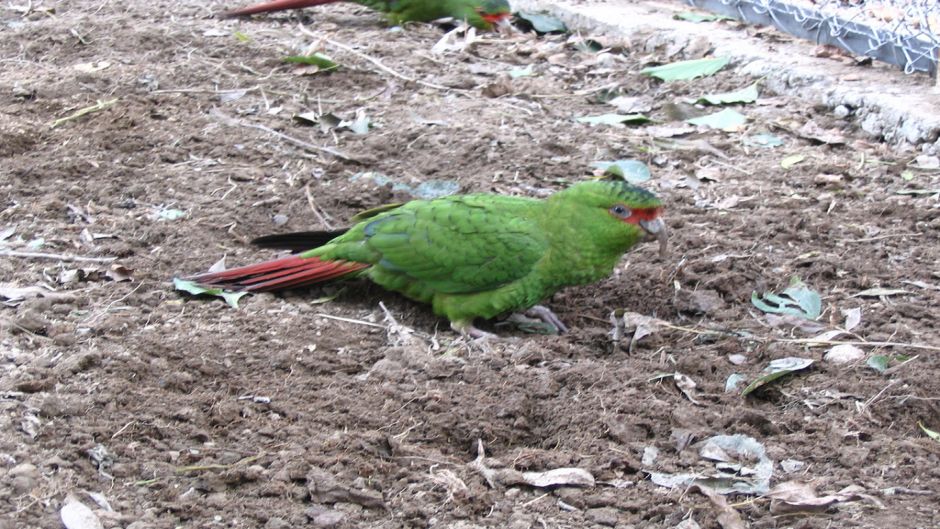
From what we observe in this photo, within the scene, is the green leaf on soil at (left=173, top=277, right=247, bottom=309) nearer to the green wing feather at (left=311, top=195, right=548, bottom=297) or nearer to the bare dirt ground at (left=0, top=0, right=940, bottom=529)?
the bare dirt ground at (left=0, top=0, right=940, bottom=529)

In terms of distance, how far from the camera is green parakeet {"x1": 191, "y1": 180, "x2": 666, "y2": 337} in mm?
3369

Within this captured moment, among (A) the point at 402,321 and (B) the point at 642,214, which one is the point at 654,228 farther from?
(A) the point at 402,321

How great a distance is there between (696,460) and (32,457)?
1601 mm

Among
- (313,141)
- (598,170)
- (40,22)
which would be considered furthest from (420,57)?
(40,22)

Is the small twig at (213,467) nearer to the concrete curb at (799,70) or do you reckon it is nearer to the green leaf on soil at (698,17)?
the concrete curb at (799,70)

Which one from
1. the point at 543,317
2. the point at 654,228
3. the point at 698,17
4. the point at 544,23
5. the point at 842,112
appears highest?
the point at 654,228

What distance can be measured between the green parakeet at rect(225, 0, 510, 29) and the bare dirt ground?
96 centimetres

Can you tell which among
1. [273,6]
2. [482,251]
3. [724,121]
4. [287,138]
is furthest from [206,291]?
[273,6]

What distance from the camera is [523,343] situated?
3299 millimetres

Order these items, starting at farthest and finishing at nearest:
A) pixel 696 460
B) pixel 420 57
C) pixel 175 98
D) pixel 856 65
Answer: pixel 420 57 → pixel 856 65 → pixel 175 98 → pixel 696 460

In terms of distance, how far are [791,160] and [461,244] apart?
1905 mm

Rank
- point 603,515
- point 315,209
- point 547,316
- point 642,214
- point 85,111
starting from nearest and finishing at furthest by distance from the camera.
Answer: point 603,515 → point 642,214 → point 547,316 → point 315,209 → point 85,111

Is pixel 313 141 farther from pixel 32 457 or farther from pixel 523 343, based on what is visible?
pixel 32 457

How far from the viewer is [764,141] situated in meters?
4.80
